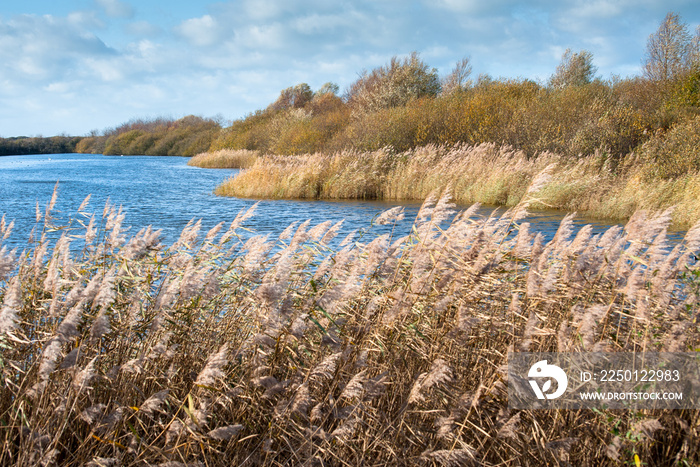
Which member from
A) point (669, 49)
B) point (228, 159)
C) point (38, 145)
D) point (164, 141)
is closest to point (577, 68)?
point (669, 49)

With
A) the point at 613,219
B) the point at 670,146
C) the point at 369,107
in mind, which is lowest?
the point at 613,219

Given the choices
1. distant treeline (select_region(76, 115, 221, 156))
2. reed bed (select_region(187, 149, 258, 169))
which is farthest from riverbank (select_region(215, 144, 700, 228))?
distant treeline (select_region(76, 115, 221, 156))

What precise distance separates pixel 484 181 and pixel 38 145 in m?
82.2

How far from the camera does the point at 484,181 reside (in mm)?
17703

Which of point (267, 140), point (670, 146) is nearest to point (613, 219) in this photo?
point (670, 146)

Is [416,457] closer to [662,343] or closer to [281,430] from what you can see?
[281,430]

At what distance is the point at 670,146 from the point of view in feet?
54.5

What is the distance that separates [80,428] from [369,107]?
32686mm

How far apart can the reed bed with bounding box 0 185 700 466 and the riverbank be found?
10.2 m

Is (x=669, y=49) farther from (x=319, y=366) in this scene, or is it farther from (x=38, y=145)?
(x=38, y=145)
